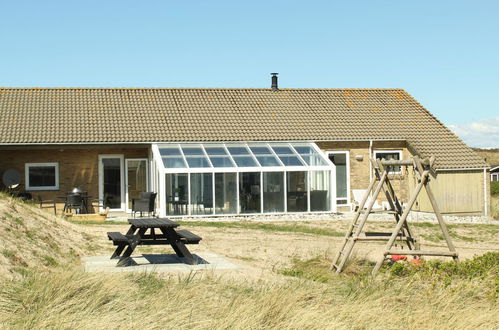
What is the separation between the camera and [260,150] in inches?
1097

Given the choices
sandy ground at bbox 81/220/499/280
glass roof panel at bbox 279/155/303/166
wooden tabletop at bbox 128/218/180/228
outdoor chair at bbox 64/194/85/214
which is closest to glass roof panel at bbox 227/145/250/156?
glass roof panel at bbox 279/155/303/166

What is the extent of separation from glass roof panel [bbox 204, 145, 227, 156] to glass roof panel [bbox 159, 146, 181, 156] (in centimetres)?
101

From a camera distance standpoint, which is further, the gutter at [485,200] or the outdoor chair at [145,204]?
the gutter at [485,200]

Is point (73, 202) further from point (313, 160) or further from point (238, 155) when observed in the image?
point (313, 160)

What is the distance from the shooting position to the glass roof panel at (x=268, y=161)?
26.9 m

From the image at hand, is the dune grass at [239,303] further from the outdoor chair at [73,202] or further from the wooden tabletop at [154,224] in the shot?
the outdoor chair at [73,202]

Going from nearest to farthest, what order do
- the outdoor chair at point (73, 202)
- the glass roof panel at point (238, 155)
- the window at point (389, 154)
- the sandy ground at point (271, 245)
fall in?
the sandy ground at point (271, 245), the outdoor chair at point (73, 202), the glass roof panel at point (238, 155), the window at point (389, 154)

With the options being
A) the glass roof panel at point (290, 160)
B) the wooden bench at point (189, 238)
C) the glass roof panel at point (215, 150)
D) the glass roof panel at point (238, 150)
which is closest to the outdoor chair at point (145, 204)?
the glass roof panel at point (215, 150)

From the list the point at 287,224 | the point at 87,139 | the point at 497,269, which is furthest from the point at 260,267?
the point at 87,139

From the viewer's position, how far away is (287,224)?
23750mm

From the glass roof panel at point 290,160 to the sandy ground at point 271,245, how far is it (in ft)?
15.5

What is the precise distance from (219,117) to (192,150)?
11.2 ft

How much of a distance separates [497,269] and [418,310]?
2.94 m

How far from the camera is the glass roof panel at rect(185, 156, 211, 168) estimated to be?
2612cm
